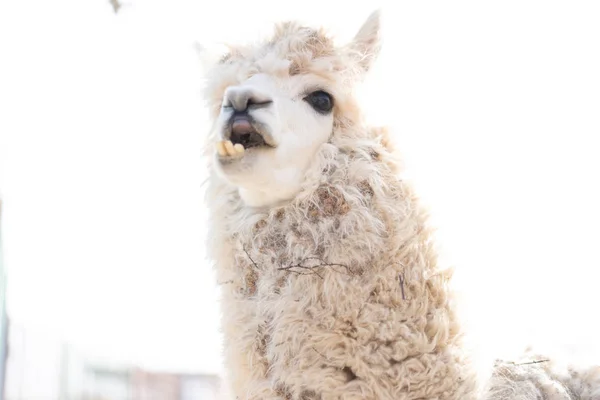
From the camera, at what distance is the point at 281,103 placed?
2750 mm

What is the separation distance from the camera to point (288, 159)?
2.72 metres

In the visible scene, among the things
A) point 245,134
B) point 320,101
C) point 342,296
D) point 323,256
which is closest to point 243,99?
point 245,134

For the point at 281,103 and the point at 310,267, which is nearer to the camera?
the point at 310,267

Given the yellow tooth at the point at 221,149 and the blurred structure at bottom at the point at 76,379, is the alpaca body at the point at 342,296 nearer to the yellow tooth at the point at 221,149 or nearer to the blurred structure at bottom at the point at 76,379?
the yellow tooth at the point at 221,149

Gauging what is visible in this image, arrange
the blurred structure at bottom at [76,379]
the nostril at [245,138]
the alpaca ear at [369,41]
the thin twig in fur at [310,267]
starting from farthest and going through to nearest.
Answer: the blurred structure at bottom at [76,379] < the alpaca ear at [369,41] < the nostril at [245,138] < the thin twig in fur at [310,267]

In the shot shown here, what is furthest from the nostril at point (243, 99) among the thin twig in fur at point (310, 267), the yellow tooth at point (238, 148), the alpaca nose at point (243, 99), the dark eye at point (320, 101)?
the thin twig in fur at point (310, 267)

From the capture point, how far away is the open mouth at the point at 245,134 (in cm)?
259

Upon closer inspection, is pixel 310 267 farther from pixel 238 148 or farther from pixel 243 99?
pixel 243 99

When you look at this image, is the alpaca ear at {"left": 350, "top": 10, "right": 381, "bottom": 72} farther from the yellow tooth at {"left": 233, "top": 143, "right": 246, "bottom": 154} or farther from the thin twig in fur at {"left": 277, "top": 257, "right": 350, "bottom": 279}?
the thin twig in fur at {"left": 277, "top": 257, "right": 350, "bottom": 279}

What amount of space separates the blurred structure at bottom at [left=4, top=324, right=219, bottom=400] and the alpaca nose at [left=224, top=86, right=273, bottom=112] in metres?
1.84

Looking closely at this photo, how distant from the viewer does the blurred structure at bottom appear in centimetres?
433

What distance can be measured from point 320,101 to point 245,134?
419mm

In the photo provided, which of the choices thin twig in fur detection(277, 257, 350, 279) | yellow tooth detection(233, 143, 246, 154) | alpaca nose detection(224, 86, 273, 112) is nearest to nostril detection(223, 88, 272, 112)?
alpaca nose detection(224, 86, 273, 112)

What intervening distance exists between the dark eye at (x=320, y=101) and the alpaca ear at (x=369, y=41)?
261mm
